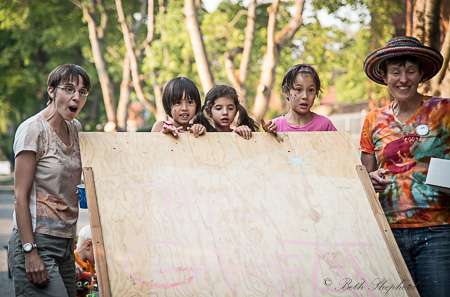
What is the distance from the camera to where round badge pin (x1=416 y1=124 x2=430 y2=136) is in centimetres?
373

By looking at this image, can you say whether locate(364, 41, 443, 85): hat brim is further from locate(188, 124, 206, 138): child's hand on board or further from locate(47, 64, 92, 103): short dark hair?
locate(47, 64, 92, 103): short dark hair

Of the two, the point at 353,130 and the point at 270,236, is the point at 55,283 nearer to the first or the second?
the point at 270,236

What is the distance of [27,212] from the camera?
11.3 ft

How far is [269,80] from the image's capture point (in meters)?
11.8

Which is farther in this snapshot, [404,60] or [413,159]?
[404,60]

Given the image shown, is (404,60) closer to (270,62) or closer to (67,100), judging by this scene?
(67,100)

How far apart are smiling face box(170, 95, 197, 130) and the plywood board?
0.55m

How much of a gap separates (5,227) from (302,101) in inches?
419

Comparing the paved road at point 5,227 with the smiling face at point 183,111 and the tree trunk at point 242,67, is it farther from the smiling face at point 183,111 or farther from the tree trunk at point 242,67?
the tree trunk at point 242,67

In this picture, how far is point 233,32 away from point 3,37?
1520 cm

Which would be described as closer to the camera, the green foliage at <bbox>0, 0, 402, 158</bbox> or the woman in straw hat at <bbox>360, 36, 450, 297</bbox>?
the woman in straw hat at <bbox>360, 36, 450, 297</bbox>

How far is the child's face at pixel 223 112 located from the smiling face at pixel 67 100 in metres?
1.28

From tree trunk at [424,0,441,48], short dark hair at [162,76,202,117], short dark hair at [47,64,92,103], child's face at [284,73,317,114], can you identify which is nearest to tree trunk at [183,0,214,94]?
tree trunk at [424,0,441,48]

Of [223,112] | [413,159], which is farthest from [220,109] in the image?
[413,159]
